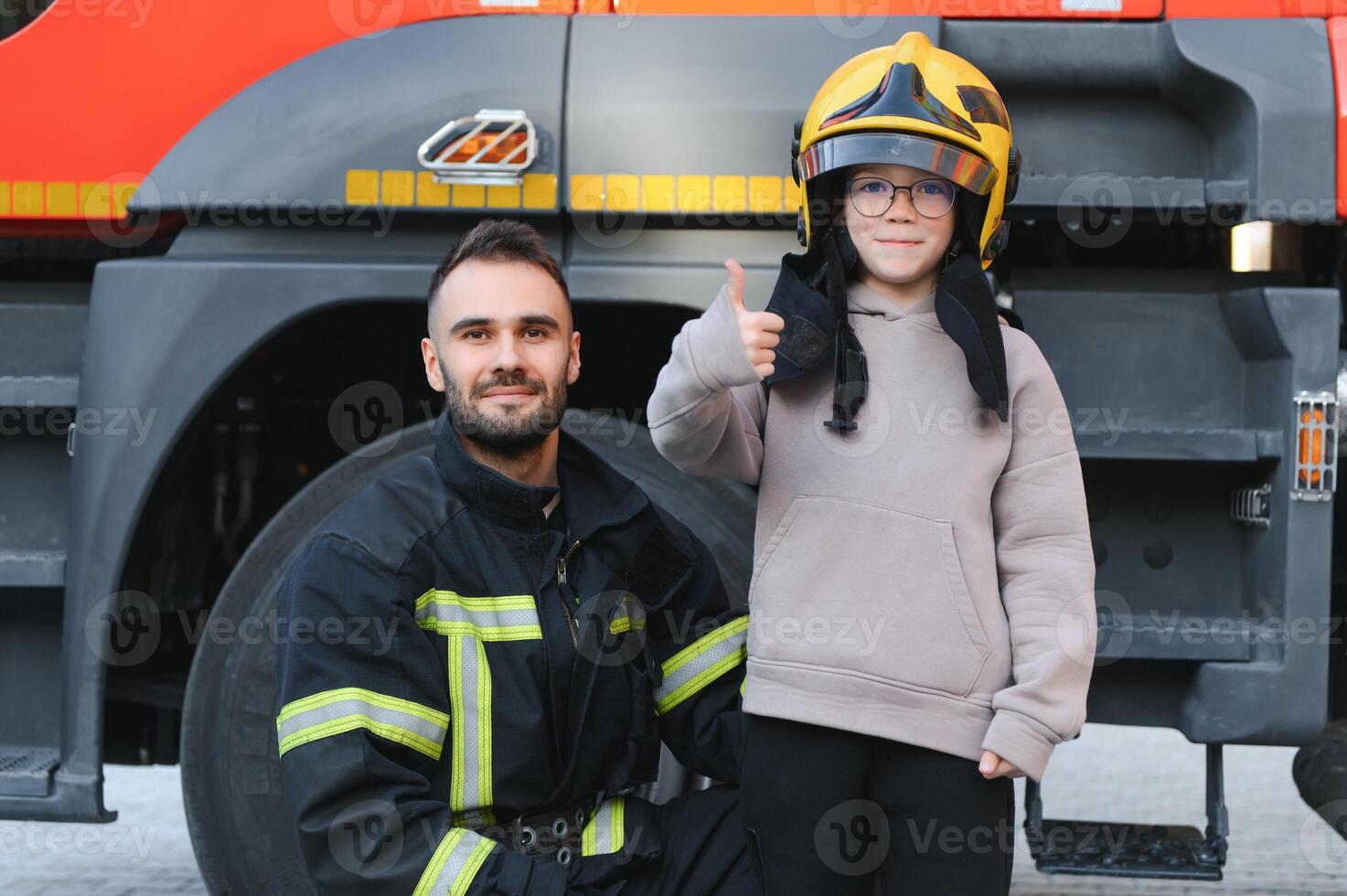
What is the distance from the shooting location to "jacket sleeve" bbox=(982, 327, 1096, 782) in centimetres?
172

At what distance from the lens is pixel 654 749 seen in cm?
211

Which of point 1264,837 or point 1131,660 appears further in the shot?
point 1264,837

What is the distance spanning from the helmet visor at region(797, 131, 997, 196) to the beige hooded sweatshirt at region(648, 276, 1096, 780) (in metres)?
0.20

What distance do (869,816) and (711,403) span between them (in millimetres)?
600

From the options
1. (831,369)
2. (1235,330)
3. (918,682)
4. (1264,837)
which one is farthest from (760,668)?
(1264,837)

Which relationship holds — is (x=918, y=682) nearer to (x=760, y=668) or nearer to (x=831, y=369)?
(x=760, y=668)

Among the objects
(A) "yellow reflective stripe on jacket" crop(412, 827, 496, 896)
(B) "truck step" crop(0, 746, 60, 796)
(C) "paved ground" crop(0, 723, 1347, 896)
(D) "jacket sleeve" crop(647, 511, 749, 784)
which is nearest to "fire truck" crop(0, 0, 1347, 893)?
(B) "truck step" crop(0, 746, 60, 796)

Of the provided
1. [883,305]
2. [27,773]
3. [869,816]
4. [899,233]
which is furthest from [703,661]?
[27,773]

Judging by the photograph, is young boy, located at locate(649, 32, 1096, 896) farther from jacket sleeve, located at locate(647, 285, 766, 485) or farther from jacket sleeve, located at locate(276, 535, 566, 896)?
jacket sleeve, located at locate(276, 535, 566, 896)

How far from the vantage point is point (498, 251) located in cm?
199

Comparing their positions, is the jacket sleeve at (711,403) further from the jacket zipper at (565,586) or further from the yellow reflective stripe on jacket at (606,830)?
the yellow reflective stripe on jacket at (606,830)

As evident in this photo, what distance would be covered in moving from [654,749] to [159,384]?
1034 mm

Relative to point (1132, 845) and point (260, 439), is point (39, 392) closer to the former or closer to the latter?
point (260, 439)

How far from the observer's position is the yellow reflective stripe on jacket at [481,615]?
1.90m
